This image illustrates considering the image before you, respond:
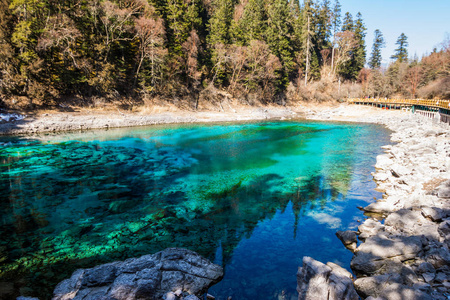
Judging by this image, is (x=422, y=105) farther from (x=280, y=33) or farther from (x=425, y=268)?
(x=425, y=268)

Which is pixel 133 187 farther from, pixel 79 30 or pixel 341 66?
pixel 341 66

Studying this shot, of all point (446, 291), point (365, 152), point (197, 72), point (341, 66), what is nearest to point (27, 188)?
point (446, 291)

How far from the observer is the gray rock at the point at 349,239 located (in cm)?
638

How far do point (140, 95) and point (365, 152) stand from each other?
94.2 ft

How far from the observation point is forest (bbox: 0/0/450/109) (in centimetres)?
2417

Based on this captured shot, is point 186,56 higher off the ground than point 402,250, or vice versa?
point 186,56

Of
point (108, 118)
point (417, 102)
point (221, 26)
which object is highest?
point (221, 26)

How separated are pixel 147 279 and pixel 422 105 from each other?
38263 millimetres

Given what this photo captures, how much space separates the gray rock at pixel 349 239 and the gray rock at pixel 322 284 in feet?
6.52

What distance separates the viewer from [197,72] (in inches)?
1489

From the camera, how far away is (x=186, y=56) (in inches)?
1455

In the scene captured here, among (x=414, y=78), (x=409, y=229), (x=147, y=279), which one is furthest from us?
(x=414, y=78)

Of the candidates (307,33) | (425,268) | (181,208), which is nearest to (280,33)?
(307,33)

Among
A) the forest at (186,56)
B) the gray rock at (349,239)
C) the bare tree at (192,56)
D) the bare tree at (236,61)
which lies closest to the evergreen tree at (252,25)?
the forest at (186,56)
